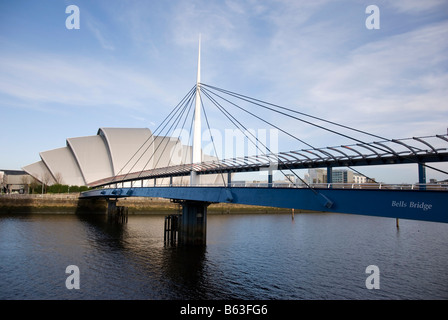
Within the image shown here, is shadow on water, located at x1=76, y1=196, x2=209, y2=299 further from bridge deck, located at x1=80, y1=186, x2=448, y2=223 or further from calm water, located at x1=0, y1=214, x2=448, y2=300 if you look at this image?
bridge deck, located at x1=80, y1=186, x2=448, y2=223

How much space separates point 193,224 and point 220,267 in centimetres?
871

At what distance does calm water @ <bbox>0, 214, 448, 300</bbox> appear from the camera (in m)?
16.7

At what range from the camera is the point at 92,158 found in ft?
269

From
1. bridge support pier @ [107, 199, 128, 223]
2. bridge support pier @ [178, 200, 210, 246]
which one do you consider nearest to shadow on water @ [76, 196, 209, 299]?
bridge support pier @ [178, 200, 210, 246]

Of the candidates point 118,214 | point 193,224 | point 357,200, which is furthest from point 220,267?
point 118,214

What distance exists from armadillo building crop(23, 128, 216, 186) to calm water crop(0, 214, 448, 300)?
4809 centimetres

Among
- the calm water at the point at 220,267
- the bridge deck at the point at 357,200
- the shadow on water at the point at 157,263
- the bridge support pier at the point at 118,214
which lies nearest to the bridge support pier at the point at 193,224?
the shadow on water at the point at 157,263

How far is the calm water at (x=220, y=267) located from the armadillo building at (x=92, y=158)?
48.1 meters

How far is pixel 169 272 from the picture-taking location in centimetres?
2048

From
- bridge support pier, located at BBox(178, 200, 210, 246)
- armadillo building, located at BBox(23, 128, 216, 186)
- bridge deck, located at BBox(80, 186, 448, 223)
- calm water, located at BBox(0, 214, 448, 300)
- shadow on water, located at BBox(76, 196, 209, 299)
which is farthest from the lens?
armadillo building, located at BBox(23, 128, 216, 186)

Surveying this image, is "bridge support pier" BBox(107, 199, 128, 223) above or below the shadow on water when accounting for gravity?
above

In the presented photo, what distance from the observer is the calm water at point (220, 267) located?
1673 cm

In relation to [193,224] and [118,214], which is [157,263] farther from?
[118,214]

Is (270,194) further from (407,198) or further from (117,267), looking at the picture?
(117,267)
